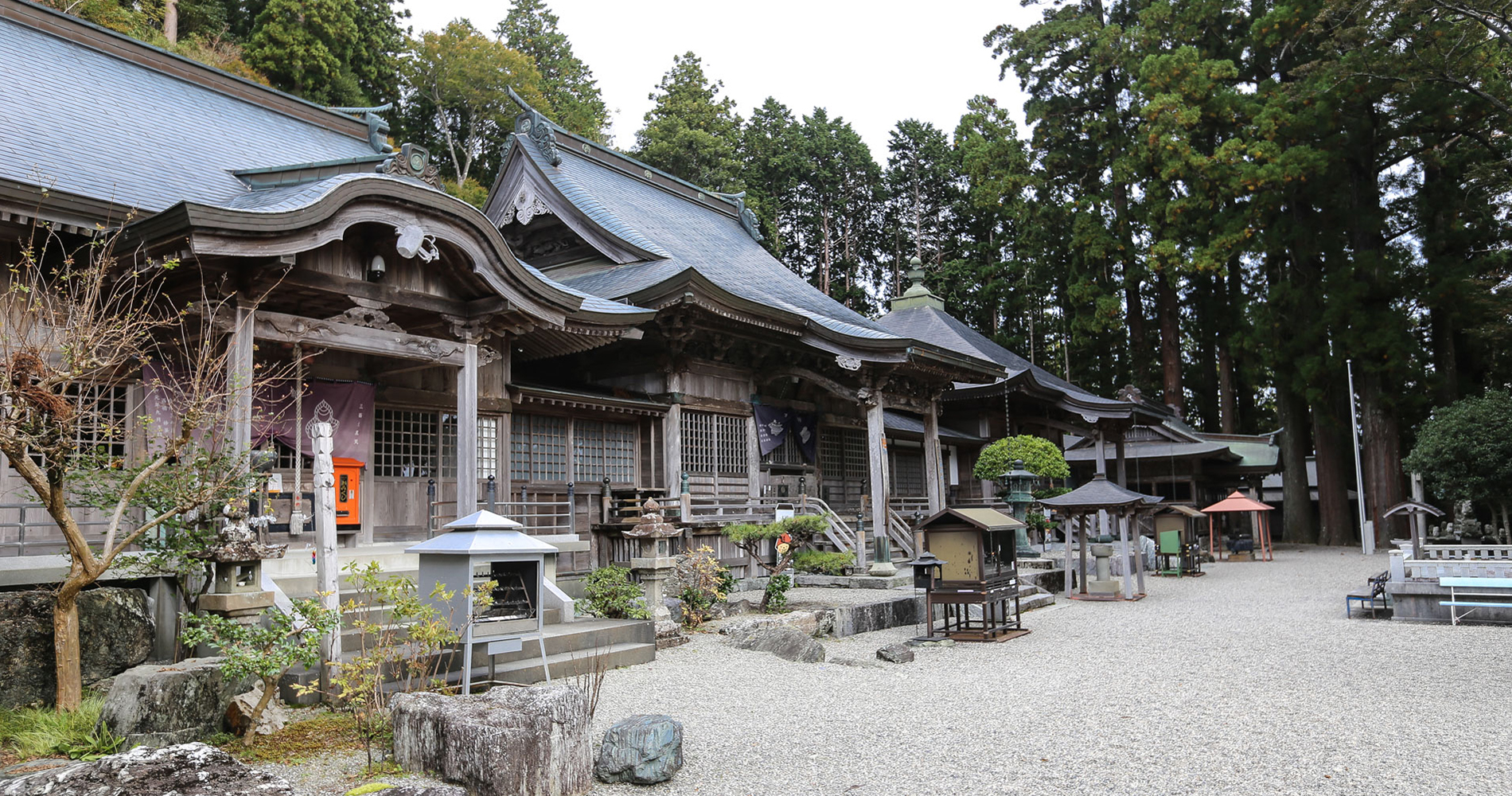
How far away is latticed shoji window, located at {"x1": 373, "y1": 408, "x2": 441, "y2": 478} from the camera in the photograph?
10953 millimetres

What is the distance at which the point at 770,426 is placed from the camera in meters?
15.8

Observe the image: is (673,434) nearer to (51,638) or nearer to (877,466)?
(877,466)

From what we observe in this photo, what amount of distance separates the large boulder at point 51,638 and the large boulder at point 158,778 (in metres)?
2.04

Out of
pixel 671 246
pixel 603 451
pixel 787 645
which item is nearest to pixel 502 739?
pixel 787 645

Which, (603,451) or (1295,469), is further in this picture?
(1295,469)

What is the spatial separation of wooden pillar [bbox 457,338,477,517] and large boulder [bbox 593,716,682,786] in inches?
212

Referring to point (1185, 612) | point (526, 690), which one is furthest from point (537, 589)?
point (1185, 612)

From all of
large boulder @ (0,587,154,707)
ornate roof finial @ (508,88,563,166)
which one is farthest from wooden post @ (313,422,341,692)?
ornate roof finial @ (508,88,563,166)

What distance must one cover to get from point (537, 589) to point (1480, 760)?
234 inches

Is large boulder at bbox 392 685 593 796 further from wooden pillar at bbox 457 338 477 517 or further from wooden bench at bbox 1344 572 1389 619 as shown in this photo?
wooden bench at bbox 1344 572 1389 619

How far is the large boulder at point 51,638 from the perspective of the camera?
17.7 ft

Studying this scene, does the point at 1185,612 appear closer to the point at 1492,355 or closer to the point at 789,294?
the point at 789,294

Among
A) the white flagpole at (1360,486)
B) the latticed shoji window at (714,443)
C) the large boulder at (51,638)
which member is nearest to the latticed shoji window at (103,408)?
the large boulder at (51,638)

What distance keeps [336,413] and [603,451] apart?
4122mm
